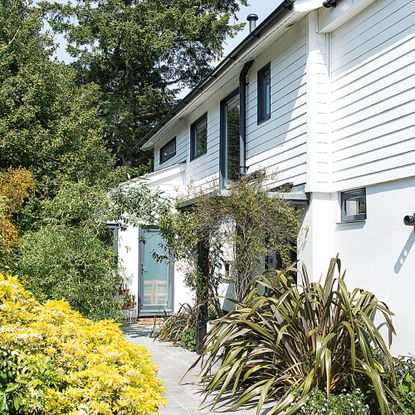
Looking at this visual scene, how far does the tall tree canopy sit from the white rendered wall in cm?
1679

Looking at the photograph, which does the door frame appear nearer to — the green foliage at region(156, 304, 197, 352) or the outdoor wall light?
the green foliage at region(156, 304, 197, 352)

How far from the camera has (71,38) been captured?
79.4 ft

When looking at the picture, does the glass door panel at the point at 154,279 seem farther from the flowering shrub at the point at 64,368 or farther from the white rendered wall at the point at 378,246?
the flowering shrub at the point at 64,368

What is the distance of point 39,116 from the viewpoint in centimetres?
1298

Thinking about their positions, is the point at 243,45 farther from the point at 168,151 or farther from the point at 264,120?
the point at 168,151

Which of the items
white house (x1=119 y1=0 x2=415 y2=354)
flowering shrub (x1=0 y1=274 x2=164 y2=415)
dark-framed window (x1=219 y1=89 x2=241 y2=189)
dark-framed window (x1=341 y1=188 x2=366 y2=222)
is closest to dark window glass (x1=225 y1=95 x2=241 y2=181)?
dark-framed window (x1=219 y1=89 x2=241 y2=189)

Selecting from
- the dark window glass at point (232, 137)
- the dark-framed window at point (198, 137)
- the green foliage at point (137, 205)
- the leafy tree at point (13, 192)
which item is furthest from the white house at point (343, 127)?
the leafy tree at point (13, 192)

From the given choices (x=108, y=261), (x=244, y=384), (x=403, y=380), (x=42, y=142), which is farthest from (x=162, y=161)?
(x=403, y=380)

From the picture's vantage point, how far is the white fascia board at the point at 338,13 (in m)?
7.29

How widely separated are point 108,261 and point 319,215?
4.00 metres

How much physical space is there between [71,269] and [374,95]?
5374mm

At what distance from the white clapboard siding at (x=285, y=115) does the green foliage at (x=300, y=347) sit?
2.49m

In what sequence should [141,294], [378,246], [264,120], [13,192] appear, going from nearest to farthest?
[378,246] → [264,120] → [13,192] → [141,294]

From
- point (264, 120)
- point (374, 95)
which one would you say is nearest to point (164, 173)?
point (264, 120)
